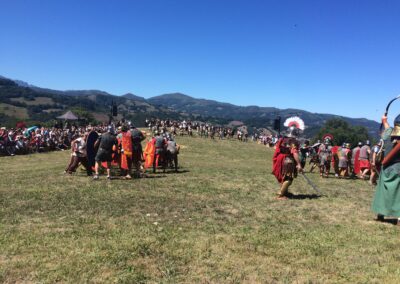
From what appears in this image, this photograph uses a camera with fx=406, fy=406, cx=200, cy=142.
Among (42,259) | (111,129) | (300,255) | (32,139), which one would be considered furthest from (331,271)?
Answer: (32,139)

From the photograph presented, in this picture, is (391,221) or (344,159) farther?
(344,159)

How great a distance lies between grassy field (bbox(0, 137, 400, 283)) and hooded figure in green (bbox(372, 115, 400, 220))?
1.13 ft

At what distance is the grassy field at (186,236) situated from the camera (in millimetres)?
5430

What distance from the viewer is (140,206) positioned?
955 centimetres

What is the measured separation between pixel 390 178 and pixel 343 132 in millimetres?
128122

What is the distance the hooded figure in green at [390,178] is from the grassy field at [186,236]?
346 mm

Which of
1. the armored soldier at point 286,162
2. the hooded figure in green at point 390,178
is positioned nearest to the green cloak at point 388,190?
the hooded figure in green at point 390,178

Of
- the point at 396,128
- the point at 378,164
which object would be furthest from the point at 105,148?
the point at 396,128

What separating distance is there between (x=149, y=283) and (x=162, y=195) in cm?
603

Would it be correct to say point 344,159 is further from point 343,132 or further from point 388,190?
point 343,132

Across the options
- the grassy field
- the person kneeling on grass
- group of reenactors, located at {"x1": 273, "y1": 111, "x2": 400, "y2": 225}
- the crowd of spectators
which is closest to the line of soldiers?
group of reenactors, located at {"x1": 273, "y1": 111, "x2": 400, "y2": 225}

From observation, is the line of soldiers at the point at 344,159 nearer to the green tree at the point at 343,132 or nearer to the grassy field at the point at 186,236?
the grassy field at the point at 186,236

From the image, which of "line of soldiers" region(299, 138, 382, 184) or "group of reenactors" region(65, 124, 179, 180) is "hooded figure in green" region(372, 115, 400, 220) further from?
"line of soldiers" region(299, 138, 382, 184)

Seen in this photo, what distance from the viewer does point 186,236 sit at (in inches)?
279
